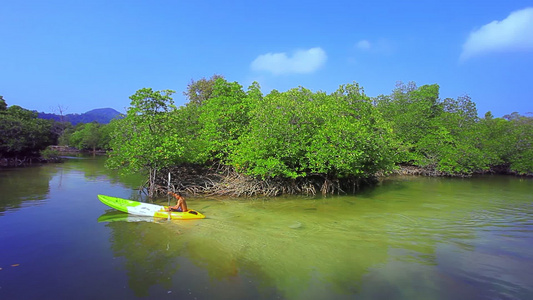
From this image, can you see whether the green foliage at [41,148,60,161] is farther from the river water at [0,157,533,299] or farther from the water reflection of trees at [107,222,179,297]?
the water reflection of trees at [107,222,179,297]

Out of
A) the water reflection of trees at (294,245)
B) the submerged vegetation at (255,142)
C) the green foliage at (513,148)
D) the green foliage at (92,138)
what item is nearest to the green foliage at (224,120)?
the submerged vegetation at (255,142)

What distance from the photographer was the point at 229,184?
56.5ft

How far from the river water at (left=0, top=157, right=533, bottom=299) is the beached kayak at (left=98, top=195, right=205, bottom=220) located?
0.34 metres

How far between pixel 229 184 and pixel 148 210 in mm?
5834

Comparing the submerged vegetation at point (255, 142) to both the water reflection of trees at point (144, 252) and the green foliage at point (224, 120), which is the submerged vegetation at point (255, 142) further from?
the water reflection of trees at point (144, 252)

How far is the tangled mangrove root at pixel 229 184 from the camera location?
16703 mm

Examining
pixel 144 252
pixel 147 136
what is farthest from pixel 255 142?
pixel 144 252

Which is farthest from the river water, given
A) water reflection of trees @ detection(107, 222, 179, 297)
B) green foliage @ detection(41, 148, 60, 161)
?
green foliage @ detection(41, 148, 60, 161)

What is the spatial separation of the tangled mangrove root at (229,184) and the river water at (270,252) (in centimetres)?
202

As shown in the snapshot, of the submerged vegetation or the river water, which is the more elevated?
the submerged vegetation

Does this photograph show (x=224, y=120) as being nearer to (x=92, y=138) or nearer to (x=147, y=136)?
(x=147, y=136)

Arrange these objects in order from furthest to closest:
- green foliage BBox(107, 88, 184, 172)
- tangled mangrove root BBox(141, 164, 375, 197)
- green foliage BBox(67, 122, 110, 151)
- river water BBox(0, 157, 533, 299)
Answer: green foliage BBox(67, 122, 110, 151) → tangled mangrove root BBox(141, 164, 375, 197) → green foliage BBox(107, 88, 184, 172) → river water BBox(0, 157, 533, 299)

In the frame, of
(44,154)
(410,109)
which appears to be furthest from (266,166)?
(44,154)

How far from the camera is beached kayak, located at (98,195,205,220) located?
11.6 m
